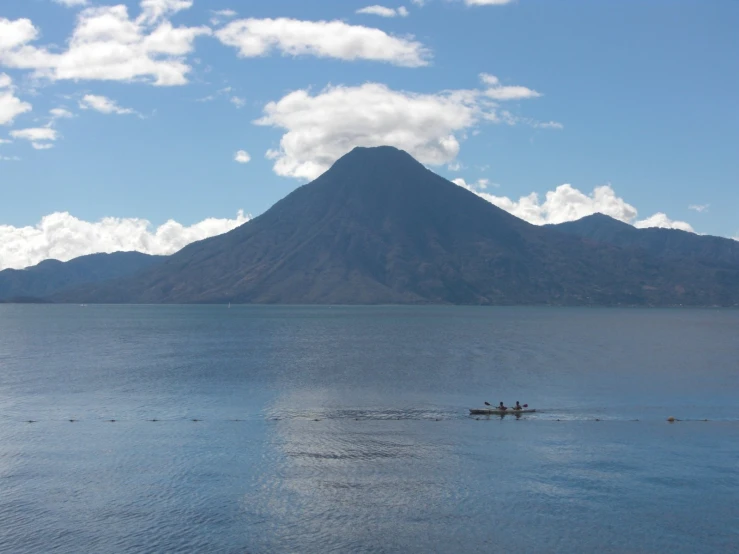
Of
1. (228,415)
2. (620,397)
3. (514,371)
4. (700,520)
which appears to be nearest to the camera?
(700,520)

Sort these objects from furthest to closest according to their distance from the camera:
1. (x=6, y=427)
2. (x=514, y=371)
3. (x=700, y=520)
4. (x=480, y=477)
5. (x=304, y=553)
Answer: (x=514, y=371) → (x=6, y=427) → (x=480, y=477) → (x=700, y=520) → (x=304, y=553)

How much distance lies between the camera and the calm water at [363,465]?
5197cm

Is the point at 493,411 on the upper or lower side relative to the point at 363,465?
upper

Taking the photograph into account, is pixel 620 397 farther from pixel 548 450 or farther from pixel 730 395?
pixel 548 450

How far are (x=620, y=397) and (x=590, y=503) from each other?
58.5 meters

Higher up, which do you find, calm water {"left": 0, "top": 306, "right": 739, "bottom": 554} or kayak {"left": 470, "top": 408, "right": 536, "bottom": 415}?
kayak {"left": 470, "top": 408, "right": 536, "bottom": 415}

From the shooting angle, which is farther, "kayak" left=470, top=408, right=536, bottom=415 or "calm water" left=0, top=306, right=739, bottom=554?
"kayak" left=470, top=408, right=536, bottom=415

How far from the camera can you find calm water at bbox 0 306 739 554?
171ft

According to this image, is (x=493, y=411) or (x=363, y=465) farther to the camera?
(x=493, y=411)

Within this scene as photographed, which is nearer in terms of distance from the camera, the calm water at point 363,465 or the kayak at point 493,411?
the calm water at point 363,465

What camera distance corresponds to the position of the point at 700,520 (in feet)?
180

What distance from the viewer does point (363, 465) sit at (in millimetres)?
69000

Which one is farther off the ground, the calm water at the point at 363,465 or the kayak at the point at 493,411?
the kayak at the point at 493,411

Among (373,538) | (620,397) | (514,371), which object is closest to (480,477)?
(373,538)
